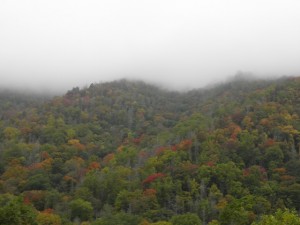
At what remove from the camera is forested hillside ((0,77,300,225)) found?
81.5m

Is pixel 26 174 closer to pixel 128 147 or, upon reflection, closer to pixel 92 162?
pixel 92 162

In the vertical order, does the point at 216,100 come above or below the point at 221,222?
above

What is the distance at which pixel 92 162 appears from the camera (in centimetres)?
11656

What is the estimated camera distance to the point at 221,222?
71.5m

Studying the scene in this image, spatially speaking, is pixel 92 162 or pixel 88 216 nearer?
pixel 88 216

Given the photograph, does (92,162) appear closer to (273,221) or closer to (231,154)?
(231,154)

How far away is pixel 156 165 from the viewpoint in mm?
101562

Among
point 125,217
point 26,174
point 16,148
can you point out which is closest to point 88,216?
point 125,217

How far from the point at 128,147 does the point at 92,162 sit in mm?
12046

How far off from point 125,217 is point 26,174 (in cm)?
3258

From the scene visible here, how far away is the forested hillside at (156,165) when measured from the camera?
8150 cm

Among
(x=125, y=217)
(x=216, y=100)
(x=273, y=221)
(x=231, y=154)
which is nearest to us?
(x=273, y=221)

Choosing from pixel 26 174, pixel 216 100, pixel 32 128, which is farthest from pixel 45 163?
pixel 216 100

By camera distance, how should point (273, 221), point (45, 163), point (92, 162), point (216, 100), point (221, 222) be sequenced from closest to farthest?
point (273, 221) → point (221, 222) → point (45, 163) → point (92, 162) → point (216, 100)
